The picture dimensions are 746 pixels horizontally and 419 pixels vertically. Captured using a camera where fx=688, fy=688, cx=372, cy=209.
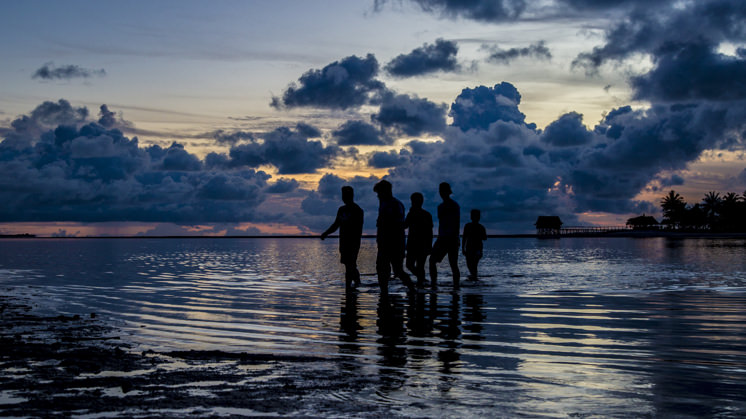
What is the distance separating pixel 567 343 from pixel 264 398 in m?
4.35

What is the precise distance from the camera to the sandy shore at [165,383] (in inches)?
190

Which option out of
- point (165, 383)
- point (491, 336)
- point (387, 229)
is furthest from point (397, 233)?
point (165, 383)

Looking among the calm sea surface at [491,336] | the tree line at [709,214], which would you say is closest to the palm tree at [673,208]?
the tree line at [709,214]

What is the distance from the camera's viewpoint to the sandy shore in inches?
190

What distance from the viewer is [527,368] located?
21.4ft

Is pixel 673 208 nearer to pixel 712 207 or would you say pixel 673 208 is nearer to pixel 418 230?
pixel 712 207

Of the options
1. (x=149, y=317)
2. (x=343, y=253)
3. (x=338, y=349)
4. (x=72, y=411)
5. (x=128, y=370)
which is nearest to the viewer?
(x=72, y=411)

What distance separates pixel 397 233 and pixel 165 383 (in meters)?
8.71

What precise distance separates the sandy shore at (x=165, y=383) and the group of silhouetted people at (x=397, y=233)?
671 cm

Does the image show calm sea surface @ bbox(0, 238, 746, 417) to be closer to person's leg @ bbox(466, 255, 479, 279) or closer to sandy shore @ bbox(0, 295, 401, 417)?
sandy shore @ bbox(0, 295, 401, 417)

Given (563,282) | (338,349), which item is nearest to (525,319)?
(338,349)

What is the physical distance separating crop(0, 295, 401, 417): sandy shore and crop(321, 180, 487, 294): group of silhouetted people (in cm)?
671

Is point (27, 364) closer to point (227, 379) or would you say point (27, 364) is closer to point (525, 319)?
point (227, 379)

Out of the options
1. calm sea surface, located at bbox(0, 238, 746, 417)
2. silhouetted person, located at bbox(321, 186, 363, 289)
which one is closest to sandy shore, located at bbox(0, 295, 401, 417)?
calm sea surface, located at bbox(0, 238, 746, 417)
